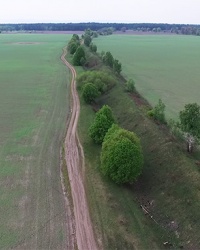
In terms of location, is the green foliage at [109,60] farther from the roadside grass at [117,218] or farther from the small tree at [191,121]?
the small tree at [191,121]

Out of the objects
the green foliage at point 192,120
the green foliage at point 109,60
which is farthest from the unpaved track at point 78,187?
the green foliage at point 109,60

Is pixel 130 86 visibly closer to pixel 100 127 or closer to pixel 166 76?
pixel 100 127

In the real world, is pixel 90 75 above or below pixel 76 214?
above

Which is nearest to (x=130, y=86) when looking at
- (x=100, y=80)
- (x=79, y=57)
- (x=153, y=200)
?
(x=100, y=80)

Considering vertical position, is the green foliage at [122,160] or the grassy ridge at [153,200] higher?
the green foliage at [122,160]

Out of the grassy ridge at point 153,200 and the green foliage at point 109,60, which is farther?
the green foliage at point 109,60

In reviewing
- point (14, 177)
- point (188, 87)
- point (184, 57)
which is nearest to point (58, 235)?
point (14, 177)

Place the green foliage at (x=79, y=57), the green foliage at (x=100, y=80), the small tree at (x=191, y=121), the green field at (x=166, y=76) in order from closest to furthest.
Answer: the small tree at (x=191, y=121) < the green foliage at (x=100, y=80) < the green field at (x=166, y=76) < the green foliage at (x=79, y=57)

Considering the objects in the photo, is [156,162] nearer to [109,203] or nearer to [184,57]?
[109,203]

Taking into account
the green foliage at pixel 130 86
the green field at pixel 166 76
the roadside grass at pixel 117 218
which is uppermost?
the green foliage at pixel 130 86
